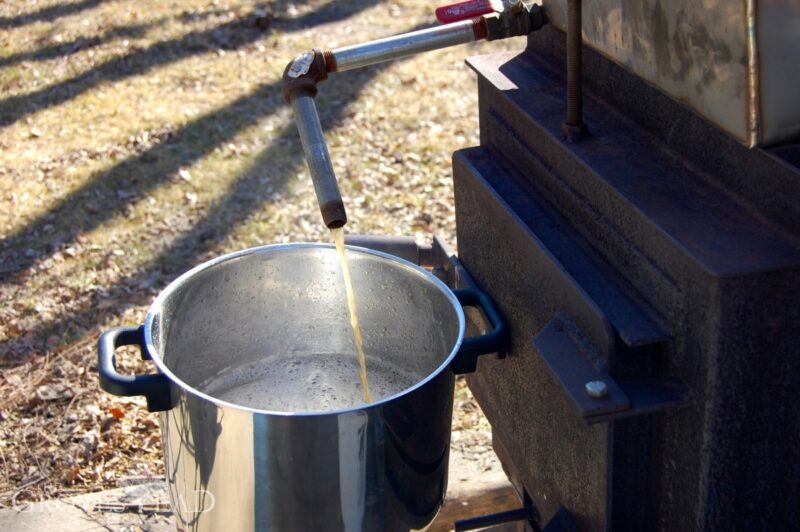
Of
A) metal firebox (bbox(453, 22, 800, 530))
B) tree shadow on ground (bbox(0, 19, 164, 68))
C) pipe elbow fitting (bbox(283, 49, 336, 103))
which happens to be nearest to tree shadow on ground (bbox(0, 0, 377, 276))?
tree shadow on ground (bbox(0, 19, 164, 68))

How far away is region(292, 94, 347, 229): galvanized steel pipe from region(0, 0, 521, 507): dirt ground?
1386 mm

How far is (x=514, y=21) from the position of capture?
188cm

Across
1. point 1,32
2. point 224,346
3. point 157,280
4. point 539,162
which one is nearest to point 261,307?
point 224,346

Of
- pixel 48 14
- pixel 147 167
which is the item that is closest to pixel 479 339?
pixel 147 167

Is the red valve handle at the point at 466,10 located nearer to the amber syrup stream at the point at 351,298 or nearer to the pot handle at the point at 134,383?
the amber syrup stream at the point at 351,298

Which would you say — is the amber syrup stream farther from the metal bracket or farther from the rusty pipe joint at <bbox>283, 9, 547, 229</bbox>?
the metal bracket

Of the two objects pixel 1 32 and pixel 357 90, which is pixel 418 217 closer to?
pixel 357 90

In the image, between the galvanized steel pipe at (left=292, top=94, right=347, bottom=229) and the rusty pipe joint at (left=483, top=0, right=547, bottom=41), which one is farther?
the rusty pipe joint at (left=483, top=0, right=547, bottom=41)

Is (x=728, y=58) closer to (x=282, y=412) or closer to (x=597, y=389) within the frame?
(x=597, y=389)

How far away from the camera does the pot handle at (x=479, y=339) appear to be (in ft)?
5.79

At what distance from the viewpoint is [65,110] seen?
18.4ft

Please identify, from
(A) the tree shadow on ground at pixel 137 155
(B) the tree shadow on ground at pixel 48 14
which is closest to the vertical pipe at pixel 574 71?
(A) the tree shadow on ground at pixel 137 155

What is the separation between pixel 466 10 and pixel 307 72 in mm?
341

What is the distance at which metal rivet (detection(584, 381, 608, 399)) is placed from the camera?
1.32 meters
